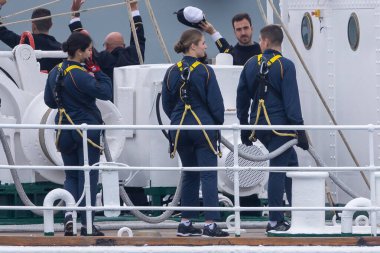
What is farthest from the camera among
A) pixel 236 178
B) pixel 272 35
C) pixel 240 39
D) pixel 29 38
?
pixel 29 38

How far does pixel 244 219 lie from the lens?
13.7 metres

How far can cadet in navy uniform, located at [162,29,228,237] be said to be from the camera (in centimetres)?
1246

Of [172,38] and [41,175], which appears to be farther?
[172,38]

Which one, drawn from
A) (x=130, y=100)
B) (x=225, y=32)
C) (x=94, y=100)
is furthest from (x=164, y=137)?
(x=225, y=32)

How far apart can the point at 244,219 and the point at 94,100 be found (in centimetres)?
188

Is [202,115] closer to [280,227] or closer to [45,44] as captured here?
[280,227]

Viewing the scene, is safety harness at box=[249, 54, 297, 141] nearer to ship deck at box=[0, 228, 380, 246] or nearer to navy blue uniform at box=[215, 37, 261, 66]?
ship deck at box=[0, 228, 380, 246]

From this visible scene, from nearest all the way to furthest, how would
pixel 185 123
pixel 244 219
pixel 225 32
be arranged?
pixel 185 123 → pixel 244 219 → pixel 225 32

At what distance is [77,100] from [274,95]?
1.63 metres

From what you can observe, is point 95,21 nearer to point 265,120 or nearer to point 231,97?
point 231,97

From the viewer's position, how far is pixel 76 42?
12625 mm

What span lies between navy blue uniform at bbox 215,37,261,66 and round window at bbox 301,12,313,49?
24.6 inches

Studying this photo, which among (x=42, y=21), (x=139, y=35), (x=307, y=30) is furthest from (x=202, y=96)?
(x=42, y=21)

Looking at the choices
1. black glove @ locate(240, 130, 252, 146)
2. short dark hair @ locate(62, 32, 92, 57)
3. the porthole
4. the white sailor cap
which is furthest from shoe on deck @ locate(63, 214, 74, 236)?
the porthole
